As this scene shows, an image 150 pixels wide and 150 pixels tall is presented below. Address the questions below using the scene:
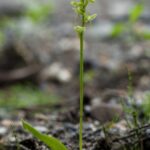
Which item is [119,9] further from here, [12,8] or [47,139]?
[47,139]

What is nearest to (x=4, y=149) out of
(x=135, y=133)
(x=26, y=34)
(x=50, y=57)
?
(x=135, y=133)

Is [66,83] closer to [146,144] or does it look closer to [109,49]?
[109,49]

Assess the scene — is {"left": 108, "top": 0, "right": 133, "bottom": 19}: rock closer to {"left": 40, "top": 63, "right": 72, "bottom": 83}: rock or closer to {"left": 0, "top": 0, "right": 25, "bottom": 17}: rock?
{"left": 0, "top": 0, "right": 25, "bottom": 17}: rock

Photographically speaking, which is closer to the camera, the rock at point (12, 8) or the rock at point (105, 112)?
the rock at point (105, 112)

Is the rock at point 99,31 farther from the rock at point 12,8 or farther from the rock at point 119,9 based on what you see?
the rock at point 12,8

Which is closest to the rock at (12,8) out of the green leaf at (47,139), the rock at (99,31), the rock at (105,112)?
the rock at (99,31)

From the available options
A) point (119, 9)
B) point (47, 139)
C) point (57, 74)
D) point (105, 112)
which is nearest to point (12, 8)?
point (119, 9)

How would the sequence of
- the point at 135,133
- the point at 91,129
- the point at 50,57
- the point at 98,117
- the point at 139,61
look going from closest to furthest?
the point at 135,133, the point at 91,129, the point at 98,117, the point at 139,61, the point at 50,57

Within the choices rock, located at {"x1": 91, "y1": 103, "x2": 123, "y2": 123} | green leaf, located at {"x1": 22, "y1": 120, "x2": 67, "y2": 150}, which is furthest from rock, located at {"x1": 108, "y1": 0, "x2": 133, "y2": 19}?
green leaf, located at {"x1": 22, "y1": 120, "x2": 67, "y2": 150}
